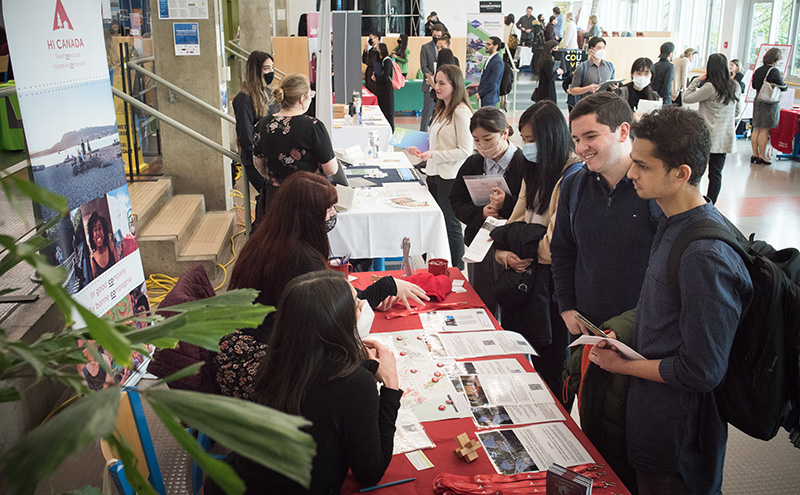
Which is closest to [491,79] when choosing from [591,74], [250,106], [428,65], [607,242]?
[591,74]

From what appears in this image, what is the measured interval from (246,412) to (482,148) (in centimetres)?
288

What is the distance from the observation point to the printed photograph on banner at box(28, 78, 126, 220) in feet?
7.77

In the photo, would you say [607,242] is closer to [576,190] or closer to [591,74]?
[576,190]

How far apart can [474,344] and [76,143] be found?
1.80 metres

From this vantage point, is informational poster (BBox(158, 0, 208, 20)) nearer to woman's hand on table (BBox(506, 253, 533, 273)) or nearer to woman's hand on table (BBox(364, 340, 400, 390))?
woman's hand on table (BBox(506, 253, 533, 273))

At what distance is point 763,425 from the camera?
163 cm

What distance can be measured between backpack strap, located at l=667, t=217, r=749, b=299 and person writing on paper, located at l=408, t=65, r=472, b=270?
9.27 feet

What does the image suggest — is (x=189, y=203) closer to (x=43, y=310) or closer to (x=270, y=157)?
(x=270, y=157)

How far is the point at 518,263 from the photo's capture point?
2674 millimetres

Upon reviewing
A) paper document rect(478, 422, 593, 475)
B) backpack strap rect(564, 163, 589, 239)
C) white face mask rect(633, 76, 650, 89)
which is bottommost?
paper document rect(478, 422, 593, 475)

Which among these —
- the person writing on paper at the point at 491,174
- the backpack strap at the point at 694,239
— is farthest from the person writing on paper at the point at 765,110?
the backpack strap at the point at 694,239

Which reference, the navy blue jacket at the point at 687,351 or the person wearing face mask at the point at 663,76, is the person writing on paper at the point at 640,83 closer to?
the person wearing face mask at the point at 663,76

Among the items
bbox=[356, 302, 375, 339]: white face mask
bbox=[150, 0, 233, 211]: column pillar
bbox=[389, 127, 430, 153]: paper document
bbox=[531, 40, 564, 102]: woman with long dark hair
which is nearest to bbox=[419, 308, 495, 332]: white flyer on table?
bbox=[356, 302, 375, 339]: white face mask

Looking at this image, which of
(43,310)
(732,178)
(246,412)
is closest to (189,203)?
(43,310)
